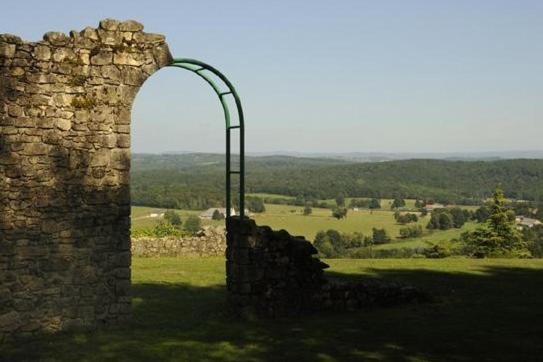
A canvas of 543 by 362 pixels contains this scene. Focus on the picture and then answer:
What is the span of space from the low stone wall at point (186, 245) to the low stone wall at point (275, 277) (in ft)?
38.0

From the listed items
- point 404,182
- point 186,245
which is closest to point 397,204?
point 404,182

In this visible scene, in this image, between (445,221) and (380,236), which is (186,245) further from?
(445,221)

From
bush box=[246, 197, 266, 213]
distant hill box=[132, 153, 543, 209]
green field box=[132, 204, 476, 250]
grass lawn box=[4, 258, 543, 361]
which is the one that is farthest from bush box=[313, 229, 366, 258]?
grass lawn box=[4, 258, 543, 361]

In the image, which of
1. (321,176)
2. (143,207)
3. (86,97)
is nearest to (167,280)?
(86,97)

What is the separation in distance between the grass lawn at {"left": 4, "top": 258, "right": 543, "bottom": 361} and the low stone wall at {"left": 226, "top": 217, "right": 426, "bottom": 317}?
367mm

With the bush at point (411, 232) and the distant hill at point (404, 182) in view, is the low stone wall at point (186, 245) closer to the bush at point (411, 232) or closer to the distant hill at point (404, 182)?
the bush at point (411, 232)

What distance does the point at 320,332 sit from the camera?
10.3m

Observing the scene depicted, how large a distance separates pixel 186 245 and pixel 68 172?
534 inches

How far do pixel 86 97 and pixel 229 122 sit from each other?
9.44 ft

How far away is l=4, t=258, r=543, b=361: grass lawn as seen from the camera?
29.1ft

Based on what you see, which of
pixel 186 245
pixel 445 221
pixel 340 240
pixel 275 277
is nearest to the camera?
pixel 275 277

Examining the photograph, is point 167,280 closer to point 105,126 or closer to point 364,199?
point 105,126

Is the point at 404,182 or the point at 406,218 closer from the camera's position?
the point at 406,218

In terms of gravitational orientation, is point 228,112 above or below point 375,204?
above
